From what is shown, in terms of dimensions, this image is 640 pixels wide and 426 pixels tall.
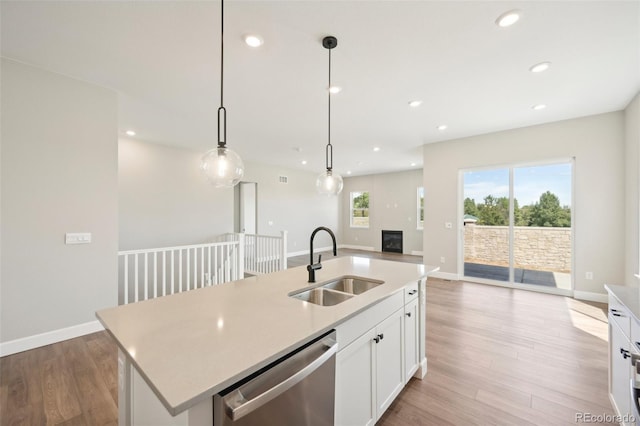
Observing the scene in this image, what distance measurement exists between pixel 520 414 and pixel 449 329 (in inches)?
Result: 50.2

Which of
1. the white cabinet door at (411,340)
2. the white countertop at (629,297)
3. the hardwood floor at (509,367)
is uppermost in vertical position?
the white countertop at (629,297)

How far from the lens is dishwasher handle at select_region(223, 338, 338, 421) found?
0.78 m

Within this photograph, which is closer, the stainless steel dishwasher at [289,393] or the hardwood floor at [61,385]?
the stainless steel dishwasher at [289,393]

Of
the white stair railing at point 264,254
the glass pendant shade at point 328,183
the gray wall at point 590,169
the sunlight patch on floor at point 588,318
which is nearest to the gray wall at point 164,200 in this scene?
the white stair railing at point 264,254

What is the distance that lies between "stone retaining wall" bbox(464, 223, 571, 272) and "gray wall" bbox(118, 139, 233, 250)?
516 centimetres

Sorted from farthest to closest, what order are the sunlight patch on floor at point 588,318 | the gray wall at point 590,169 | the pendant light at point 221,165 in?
1. the gray wall at point 590,169
2. the sunlight patch on floor at point 588,318
3. the pendant light at point 221,165

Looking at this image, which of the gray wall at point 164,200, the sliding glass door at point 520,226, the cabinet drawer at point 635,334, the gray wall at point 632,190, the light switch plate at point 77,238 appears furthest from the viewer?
the gray wall at point 164,200

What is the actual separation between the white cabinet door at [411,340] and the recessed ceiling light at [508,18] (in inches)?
87.4

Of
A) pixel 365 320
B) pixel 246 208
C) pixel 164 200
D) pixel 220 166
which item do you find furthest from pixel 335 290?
pixel 246 208

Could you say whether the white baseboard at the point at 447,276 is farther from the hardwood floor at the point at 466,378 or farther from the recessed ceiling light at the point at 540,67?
the recessed ceiling light at the point at 540,67

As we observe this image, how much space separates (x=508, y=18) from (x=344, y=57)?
126 cm

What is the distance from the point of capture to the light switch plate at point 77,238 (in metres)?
2.77

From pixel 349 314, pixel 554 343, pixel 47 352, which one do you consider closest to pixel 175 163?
pixel 47 352

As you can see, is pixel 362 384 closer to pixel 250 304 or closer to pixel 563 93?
pixel 250 304
